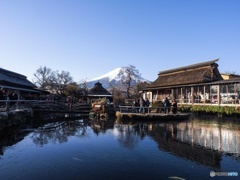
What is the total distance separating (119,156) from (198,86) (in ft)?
92.6

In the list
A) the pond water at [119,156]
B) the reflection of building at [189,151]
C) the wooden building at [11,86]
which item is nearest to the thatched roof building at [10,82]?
the wooden building at [11,86]

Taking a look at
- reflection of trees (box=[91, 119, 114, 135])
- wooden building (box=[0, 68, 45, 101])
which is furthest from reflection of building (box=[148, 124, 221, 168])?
wooden building (box=[0, 68, 45, 101])

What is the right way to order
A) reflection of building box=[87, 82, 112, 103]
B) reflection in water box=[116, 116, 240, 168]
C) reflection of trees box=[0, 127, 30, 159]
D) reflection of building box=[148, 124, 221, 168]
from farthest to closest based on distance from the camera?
reflection of building box=[87, 82, 112, 103]
reflection of trees box=[0, 127, 30, 159]
reflection in water box=[116, 116, 240, 168]
reflection of building box=[148, 124, 221, 168]

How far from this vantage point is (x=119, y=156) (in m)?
11.6

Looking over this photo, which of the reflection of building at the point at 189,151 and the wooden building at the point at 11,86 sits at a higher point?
the wooden building at the point at 11,86

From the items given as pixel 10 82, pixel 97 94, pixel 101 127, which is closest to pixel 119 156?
pixel 101 127

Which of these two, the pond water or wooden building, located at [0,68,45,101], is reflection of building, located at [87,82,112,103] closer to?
wooden building, located at [0,68,45,101]

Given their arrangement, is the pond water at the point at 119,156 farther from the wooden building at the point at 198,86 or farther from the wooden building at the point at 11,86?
the wooden building at the point at 198,86

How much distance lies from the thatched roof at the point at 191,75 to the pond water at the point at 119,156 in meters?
22.0

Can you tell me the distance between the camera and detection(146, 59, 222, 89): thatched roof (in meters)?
37.8

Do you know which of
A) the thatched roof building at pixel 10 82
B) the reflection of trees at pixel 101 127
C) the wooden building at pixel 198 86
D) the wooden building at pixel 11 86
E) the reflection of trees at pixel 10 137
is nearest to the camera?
the reflection of trees at pixel 10 137

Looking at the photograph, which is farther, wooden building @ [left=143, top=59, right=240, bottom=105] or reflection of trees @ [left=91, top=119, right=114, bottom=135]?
wooden building @ [left=143, top=59, right=240, bottom=105]

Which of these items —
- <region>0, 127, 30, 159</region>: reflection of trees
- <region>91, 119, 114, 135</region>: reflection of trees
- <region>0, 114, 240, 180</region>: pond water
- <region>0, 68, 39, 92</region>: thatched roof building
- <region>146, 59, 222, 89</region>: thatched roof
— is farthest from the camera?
<region>146, 59, 222, 89</region>: thatched roof

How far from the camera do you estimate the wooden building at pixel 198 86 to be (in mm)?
31231
